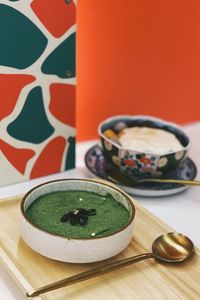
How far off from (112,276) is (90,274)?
4cm

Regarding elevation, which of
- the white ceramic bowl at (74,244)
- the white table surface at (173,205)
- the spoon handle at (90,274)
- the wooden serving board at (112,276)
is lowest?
the white table surface at (173,205)

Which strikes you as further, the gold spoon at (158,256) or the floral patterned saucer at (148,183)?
the floral patterned saucer at (148,183)

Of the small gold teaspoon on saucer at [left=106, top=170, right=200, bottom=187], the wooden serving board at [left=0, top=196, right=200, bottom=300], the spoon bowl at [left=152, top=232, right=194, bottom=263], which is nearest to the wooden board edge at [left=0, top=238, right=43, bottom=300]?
the wooden serving board at [left=0, top=196, right=200, bottom=300]

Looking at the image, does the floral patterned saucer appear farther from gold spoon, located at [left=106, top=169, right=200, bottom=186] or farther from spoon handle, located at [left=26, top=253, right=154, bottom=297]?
spoon handle, located at [left=26, top=253, right=154, bottom=297]

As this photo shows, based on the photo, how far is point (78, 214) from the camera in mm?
711

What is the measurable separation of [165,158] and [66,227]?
11.9 inches

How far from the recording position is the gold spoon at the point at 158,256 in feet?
2.09

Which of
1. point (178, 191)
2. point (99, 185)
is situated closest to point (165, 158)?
point (178, 191)

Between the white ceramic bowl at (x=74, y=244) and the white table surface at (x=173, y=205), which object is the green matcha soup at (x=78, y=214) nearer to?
the white ceramic bowl at (x=74, y=244)

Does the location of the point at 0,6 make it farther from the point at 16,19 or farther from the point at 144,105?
the point at 144,105

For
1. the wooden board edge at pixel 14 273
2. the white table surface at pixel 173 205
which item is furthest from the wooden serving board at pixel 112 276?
the white table surface at pixel 173 205

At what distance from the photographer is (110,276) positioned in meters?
0.68

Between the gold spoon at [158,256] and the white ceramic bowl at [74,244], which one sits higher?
the white ceramic bowl at [74,244]

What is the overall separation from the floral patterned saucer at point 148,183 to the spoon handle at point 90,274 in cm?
23
